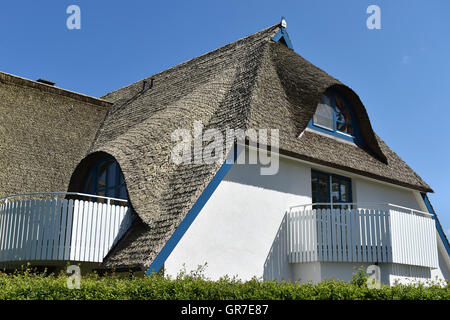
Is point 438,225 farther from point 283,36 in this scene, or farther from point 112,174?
point 112,174

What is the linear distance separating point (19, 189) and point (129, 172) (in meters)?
4.46

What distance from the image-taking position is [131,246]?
12.9m

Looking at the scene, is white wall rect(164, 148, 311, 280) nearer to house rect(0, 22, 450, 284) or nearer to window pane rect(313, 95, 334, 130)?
house rect(0, 22, 450, 284)

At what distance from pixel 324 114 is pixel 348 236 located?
4.61m

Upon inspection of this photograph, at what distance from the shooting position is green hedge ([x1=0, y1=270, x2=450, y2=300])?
873cm

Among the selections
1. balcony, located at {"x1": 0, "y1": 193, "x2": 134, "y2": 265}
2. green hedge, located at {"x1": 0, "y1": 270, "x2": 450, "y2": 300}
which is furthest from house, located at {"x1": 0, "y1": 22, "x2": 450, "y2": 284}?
green hedge, located at {"x1": 0, "y1": 270, "x2": 450, "y2": 300}

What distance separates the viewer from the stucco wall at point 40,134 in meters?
17.0

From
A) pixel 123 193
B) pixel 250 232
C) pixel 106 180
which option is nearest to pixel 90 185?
pixel 106 180

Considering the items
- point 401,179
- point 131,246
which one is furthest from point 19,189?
point 401,179

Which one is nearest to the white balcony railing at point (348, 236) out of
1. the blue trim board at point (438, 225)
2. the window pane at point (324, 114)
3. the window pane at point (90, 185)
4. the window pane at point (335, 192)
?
the window pane at point (335, 192)

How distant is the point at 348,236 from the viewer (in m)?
14.6

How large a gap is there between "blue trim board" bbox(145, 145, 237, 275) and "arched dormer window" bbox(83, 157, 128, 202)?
2942 mm
